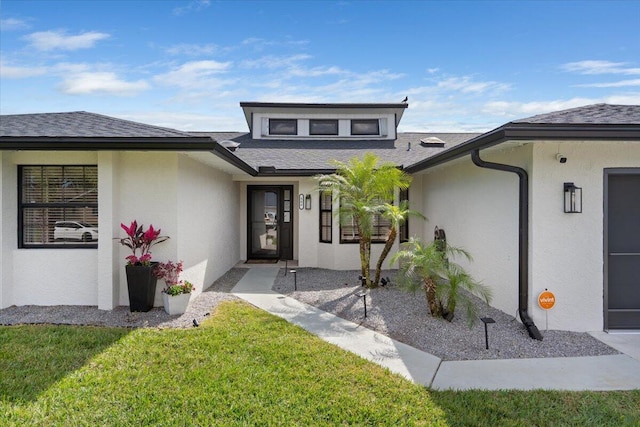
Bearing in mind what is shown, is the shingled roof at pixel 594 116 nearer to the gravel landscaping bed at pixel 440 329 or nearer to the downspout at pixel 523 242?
the downspout at pixel 523 242

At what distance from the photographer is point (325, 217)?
11.1m

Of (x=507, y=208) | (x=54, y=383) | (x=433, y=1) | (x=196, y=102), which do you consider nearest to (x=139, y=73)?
(x=196, y=102)

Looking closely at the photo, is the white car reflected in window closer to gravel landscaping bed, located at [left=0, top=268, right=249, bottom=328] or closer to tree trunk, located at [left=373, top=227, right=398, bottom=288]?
gravel landscaping bed, located at [left=0, top=268, right=249, bottom=328]

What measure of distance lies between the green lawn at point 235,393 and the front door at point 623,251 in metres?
2.45

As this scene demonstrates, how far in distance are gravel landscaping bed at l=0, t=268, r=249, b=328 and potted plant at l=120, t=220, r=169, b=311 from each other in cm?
20

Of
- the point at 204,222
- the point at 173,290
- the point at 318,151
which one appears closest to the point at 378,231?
the point at 318,151

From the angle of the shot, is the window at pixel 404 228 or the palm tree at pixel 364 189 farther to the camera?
the window at pixel 404 228

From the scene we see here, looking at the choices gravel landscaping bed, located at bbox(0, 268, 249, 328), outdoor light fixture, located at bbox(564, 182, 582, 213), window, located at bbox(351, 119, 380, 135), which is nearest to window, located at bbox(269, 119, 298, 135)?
window, located at bbox(351, 119, 380, 135)

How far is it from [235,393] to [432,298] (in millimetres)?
3709

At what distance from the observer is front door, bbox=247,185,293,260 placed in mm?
12571

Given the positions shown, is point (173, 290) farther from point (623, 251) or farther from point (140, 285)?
point (623, 251)

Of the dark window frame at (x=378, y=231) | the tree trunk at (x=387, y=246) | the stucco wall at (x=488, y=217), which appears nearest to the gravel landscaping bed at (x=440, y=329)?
the tree trunk at (x=387, y=246)

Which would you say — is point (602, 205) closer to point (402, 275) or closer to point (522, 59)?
point (402, 275)

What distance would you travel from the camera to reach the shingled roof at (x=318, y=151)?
10531 millimetres
